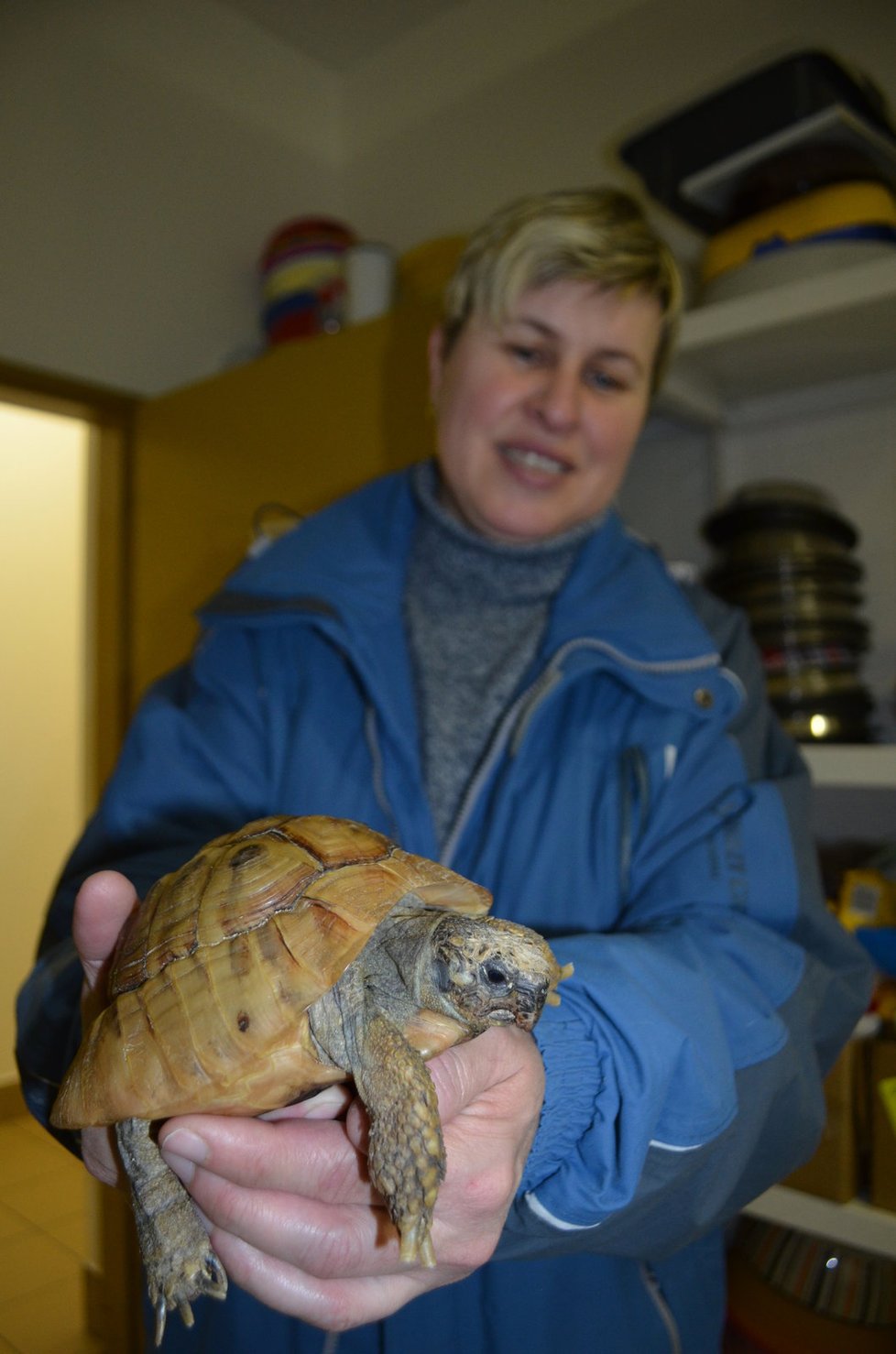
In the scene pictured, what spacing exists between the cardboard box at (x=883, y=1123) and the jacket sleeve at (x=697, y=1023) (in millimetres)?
368

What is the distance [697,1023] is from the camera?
2.38 feet

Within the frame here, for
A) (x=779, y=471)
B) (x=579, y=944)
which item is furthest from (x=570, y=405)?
(x=779, y=471)

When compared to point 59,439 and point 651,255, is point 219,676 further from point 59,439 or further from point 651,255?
point 59,439

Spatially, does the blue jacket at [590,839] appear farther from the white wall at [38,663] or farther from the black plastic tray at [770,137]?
the white wall at [38,663]

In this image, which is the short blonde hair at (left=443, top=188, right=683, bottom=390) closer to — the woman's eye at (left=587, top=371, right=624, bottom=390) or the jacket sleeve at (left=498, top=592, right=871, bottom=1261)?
the woman's eye at (left=587, top=371, right=624, bottom=390)

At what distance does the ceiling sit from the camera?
2596mm

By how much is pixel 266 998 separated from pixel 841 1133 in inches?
41.1

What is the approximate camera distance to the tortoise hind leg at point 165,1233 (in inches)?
25.6

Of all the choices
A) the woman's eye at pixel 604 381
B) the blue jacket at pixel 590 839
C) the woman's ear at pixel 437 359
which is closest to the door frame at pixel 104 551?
the blue jacket at pixel 590 839

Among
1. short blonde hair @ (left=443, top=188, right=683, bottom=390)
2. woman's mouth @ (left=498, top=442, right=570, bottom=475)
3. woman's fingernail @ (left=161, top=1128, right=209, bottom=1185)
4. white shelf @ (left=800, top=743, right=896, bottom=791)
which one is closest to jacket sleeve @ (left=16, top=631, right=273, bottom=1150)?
woman's fingernail @ (left=161, top=1128, right=209, bottom=1185)

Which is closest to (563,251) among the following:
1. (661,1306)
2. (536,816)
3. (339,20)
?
(536,816)

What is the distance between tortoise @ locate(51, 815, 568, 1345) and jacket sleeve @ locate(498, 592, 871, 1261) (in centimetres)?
10

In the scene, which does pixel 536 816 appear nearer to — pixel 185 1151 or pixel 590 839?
pixel 590 839

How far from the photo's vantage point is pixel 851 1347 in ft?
4.45
